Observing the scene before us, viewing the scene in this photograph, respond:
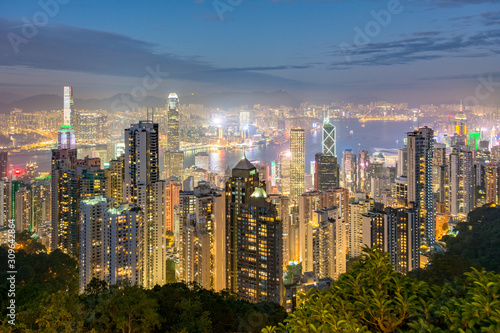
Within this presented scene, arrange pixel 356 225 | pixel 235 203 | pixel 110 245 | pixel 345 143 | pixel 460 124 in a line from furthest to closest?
pixel 345 143
pixel 460 124
pixel 356 225
pixel 235 203
pixel 110 245

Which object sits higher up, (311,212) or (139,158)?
(139,158)

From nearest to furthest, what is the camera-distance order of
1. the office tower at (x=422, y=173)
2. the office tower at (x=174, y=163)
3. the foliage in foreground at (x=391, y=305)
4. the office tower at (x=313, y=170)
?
the foliage in foreground at (x=391, y=305)
the office tower at (x=422, y=173)
the office tower at (x=174, y=163)
the office tower at (x=313, y=170)

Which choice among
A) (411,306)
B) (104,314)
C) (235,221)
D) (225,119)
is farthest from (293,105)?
(411,306)

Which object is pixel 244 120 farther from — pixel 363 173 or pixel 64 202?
pixel 64 202

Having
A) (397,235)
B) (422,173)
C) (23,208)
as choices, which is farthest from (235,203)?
(422,173)

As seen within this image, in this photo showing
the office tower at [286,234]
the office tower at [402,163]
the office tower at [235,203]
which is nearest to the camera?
the office tower at [235,203]

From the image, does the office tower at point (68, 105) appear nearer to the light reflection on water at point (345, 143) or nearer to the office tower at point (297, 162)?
the light reflection on water at point (345, 143)

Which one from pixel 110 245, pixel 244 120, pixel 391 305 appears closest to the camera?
pixel 391 305

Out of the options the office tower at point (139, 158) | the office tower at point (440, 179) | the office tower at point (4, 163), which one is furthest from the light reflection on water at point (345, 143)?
the office tower at point (4, 163)

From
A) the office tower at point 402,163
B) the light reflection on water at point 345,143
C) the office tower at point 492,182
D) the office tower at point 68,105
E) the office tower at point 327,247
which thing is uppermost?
the office tower at point 68,105
